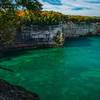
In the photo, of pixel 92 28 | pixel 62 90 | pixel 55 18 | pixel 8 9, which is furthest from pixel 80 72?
pixel 92 28

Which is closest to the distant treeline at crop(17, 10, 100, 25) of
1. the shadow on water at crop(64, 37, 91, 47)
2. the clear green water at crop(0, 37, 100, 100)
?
the shadow on water at crop(64, 37, 91, 47)

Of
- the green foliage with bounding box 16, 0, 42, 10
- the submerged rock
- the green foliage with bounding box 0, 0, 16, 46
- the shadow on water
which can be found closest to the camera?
the green foliage with bounding box 16, 0, 42, 10

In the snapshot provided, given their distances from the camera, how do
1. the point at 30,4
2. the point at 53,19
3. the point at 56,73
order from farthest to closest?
the point at 53,19 → the point at 56,73 → the point at 30,4

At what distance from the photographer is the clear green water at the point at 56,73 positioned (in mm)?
31578

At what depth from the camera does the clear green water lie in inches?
1243

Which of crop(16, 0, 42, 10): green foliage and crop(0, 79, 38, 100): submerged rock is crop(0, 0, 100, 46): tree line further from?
crop(0, 79, 38, 100): submerged rock

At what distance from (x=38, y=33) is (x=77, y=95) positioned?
136ft

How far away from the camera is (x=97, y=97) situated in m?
29.7

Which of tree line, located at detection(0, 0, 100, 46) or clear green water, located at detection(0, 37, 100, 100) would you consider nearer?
tree line, located at detection(0, 0, 100, 46)

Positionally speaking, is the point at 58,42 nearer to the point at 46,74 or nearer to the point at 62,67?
the point at 62,67

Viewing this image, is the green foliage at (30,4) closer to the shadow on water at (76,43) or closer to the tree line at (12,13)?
the tree line at (12,13)

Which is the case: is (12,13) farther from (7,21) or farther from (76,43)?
(76,43)

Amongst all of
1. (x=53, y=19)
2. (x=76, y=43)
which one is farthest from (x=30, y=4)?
(x=76, y=43)

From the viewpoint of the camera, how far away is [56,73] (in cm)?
4328
